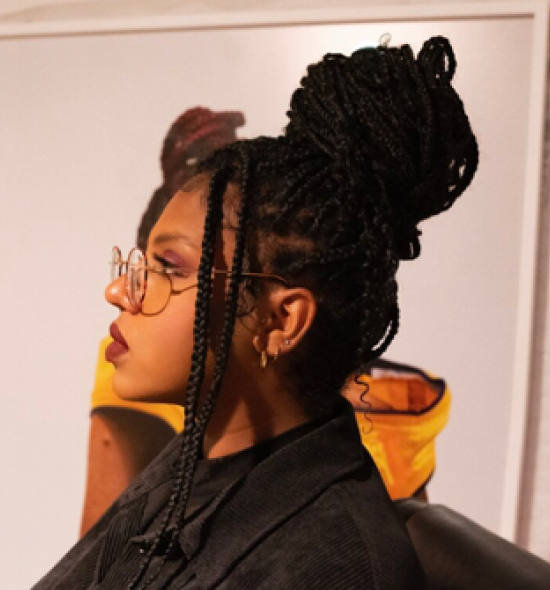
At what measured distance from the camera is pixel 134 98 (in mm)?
1355

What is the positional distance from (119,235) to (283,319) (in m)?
0.72

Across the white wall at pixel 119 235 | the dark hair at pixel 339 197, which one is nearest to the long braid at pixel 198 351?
the dark hair at pixel 339 197

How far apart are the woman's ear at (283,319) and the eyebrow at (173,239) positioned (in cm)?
8

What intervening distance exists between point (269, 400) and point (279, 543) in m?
0.13

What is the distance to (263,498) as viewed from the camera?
713 millimetres

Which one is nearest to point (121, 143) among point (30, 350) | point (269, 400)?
point (30, 350)

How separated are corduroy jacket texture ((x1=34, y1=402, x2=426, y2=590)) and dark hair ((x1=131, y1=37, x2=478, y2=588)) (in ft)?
0.13

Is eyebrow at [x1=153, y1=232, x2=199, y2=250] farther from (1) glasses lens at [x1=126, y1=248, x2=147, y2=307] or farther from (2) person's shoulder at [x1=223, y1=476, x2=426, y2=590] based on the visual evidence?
Result: (2) person's shoulder at [x1=223, y1=476, x2=426, y2=590]

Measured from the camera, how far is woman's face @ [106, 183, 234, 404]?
0.73 meters

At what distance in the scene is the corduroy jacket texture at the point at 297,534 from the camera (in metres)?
0.65

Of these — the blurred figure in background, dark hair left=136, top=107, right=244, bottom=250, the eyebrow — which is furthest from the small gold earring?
dark hair left=136, top=107, right=244, bottom=250

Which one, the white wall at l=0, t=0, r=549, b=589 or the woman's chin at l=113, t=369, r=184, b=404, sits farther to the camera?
the white wall at l=0, t=0, r=549, b=589

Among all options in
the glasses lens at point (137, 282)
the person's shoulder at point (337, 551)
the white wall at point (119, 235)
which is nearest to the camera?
the person's shoulder at point (337, 551)

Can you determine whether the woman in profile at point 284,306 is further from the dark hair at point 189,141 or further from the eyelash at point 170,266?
the dark hair at point 189,141
